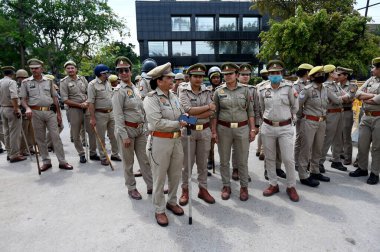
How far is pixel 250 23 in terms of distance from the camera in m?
41.6

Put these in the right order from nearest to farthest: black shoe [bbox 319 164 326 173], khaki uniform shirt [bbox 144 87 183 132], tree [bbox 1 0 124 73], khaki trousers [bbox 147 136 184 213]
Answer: khaki uniform shirt [bbox 144 87 183 132] < khaki trousers [bbox 147 136 184 213] < black shoe [bbox 319 164 326 173] < tree [bbox 1 0 124 73]

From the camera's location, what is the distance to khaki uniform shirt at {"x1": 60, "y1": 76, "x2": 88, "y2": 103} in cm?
606

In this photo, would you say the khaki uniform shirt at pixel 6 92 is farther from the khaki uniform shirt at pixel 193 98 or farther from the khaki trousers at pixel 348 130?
the khaki trousers at pixel 348 130

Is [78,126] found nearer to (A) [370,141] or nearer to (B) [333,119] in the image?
(B) [333,119]

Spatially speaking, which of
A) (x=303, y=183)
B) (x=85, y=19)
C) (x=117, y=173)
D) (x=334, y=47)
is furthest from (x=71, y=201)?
(x=85, y=19)

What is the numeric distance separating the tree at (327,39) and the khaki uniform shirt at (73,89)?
1373 cm

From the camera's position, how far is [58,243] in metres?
3.15

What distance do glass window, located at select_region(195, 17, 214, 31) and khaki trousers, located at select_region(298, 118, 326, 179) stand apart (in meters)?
39.0

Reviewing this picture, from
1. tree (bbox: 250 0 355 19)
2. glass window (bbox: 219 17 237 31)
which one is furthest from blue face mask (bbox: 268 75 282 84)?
glass window (bbox: 219 17 237 31)

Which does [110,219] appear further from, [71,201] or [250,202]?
[250,202]

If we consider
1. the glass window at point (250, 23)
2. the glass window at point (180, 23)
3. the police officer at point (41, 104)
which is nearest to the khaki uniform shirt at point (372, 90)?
the police officer at point (41, 104)

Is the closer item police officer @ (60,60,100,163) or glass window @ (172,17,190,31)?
police officer @ (60,60,100,163)

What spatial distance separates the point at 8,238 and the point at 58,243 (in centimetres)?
68

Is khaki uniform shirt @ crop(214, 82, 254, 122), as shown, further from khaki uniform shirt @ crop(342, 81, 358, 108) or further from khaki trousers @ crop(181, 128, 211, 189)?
khaki uniform shirt @ crop(342, 81, 358, 108)
